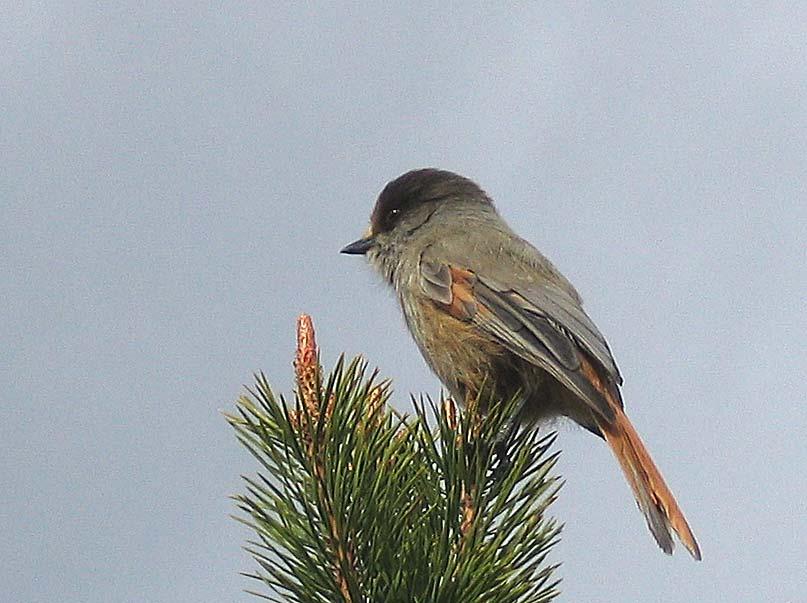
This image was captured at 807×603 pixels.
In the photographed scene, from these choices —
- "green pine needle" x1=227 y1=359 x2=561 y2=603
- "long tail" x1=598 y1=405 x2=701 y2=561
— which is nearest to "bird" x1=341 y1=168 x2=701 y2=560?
"long tail" x1=598 y1=405 x2=701 y2=561

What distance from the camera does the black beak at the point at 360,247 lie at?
17.2 ft

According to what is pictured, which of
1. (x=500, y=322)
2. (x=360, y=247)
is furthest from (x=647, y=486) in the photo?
(x=360, y=247)

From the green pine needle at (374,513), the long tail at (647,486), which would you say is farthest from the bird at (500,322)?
the green pine needle at (374,513)

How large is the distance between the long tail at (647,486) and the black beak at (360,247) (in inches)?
64.2

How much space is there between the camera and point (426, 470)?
8.95ft

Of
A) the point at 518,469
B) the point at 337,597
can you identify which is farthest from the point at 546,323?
the point at 337,597

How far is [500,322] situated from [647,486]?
0.98 metres

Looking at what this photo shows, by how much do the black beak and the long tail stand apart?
163cm

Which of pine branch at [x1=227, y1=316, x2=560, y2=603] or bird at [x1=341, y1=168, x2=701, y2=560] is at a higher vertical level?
bird at [x1=341, y1=168, x2=701, y2=560]

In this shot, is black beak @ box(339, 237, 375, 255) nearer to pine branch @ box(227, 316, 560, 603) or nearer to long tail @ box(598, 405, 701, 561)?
long tail @ box(598, 405, 701, 561)

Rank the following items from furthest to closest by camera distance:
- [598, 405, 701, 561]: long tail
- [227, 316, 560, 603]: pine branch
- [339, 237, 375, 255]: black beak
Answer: [339, 237, 375, 255]: black beak
[598, 405, 701, 561]: long tail
[227, 316, 560, 603]: pine branch

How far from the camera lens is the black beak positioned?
5.25 meters

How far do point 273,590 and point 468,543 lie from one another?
423 mm

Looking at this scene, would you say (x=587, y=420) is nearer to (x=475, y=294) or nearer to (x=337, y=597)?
(x=475, y=294)
